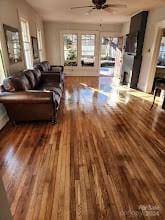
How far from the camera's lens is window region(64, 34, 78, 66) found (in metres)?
7.97

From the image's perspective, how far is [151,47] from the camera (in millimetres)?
5012

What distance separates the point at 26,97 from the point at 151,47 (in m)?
4.32

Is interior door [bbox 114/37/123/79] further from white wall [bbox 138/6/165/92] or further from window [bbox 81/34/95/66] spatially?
white wall [bbox 138/6/165/92]

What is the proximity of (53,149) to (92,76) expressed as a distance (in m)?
6.50

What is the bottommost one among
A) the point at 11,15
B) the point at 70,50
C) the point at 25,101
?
the point at 25,101

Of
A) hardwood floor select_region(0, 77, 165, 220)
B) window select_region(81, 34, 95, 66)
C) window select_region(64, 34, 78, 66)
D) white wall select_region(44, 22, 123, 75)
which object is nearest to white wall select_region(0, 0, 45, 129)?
hardwood floor select_region(0, 77, 165, 220)

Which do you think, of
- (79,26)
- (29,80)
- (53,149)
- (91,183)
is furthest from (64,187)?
(79,26)

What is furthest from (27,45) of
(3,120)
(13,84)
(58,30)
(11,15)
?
(58,30)

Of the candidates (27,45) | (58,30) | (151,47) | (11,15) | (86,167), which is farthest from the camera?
(58,30)

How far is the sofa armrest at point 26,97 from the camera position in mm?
2689

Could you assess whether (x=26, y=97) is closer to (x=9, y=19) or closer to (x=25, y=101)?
(x=25, y=101)

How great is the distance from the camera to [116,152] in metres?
2.32

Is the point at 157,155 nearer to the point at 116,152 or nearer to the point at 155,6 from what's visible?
the point at 116,152

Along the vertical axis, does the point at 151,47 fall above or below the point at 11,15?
below
